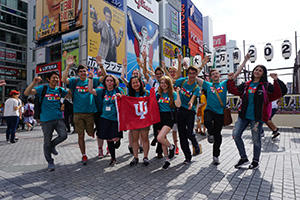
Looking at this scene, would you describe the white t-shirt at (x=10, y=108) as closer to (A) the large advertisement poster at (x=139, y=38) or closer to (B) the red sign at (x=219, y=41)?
(A) the large advertisement poster at (x=139, y=38)

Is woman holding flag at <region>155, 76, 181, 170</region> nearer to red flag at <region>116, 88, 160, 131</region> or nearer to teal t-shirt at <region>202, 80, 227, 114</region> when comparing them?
red flag at <region>116, 88, 160, 131</region>

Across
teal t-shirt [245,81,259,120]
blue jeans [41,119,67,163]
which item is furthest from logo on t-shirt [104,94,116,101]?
teal t-shirt [245,81,259,120]

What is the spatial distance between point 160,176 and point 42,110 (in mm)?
2643

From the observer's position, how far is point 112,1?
2591 cm

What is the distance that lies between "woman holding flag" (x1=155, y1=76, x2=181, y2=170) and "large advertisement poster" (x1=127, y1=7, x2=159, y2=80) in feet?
78.4

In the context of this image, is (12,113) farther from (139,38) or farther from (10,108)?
(139,38)

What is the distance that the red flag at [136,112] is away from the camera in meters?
4.41

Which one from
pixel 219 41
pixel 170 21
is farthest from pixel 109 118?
pixel 219 41

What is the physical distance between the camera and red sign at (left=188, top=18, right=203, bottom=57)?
4662cm

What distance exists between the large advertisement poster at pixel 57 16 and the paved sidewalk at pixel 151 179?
2132cm

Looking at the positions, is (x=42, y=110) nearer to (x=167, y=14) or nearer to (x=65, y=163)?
(x=65, y=163)

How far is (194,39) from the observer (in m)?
48.2

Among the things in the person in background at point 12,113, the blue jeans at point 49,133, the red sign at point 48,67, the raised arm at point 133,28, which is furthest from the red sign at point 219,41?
the blue jeans at point 49,133

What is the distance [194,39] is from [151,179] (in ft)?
158
